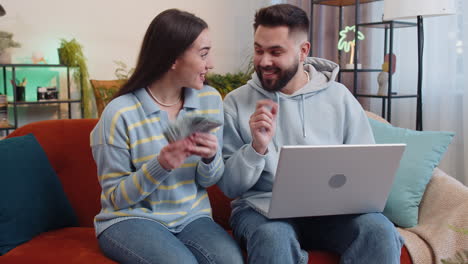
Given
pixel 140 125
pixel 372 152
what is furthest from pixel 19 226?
pixel 372 152

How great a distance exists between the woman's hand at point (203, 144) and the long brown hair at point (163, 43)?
1.04 feet

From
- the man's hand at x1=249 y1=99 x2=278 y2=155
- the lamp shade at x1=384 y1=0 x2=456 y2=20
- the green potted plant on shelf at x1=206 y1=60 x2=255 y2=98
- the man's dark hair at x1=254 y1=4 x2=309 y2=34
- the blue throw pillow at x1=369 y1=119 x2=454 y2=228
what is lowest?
the blue throw pillow at x1=369 y1=119 x2=454 y2=228

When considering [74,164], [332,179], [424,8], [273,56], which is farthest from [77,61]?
[332,179]

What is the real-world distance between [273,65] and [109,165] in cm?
71

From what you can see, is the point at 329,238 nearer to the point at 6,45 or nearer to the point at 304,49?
the point at 304,49

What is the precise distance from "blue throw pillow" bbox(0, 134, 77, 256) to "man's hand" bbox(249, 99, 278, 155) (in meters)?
0.73

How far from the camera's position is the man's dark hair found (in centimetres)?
195

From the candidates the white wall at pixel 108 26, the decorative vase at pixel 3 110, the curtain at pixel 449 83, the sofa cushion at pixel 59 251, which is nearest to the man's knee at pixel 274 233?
the sofa cushion at pixel 59 251

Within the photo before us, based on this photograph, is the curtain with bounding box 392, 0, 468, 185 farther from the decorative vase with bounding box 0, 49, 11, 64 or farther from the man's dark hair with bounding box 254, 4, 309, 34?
the decorative vase with bounding box 0, 49, 11, 64

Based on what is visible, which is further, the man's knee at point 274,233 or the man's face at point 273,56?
the man's face at point 273,56

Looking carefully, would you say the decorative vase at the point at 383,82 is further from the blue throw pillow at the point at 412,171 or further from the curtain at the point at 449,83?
the blue throw pillow at the point at 412,171

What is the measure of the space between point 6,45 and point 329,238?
10.5 feet

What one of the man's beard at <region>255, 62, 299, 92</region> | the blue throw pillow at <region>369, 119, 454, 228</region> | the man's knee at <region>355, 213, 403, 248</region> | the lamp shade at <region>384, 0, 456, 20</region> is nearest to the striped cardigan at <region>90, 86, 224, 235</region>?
the man's beard at <region>255, 62, 299, 92</region>

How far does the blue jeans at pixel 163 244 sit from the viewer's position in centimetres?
148
